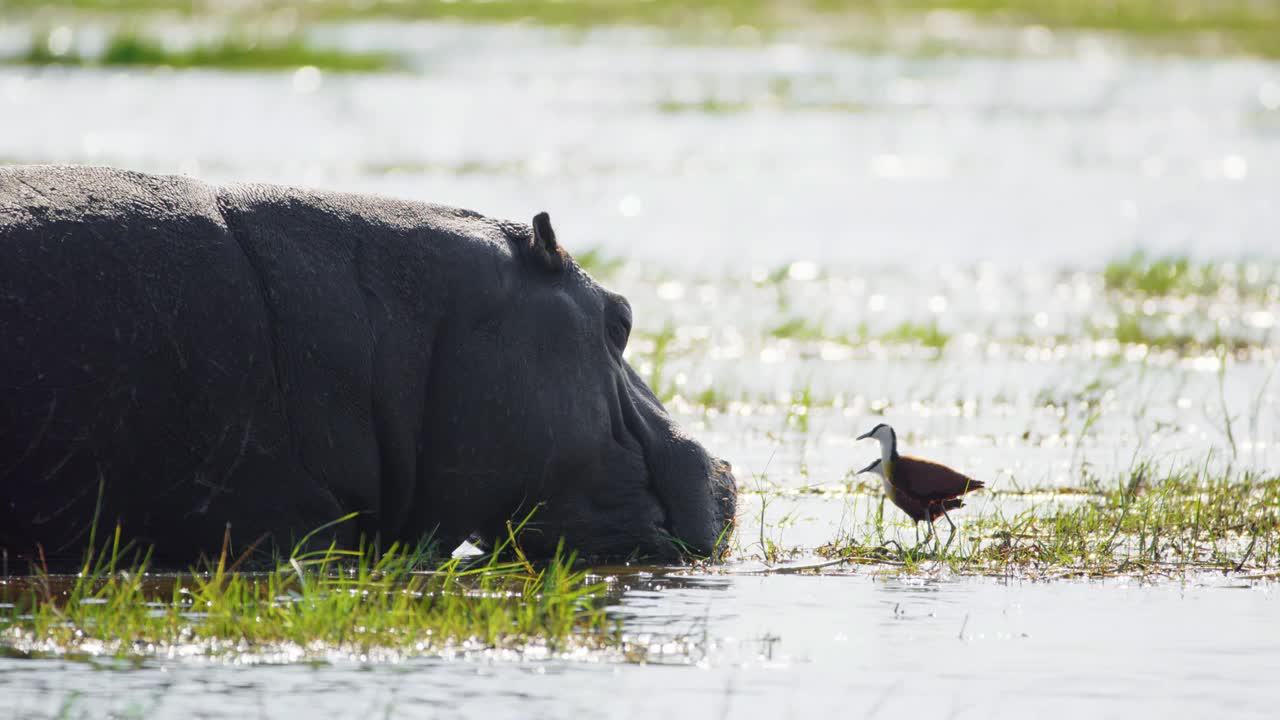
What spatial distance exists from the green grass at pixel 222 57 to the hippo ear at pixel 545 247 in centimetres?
2766

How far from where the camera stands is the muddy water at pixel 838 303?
4.95 metres

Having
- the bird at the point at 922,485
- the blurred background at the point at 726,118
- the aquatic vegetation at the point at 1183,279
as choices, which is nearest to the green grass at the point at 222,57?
the blurred background at the point at 726,118

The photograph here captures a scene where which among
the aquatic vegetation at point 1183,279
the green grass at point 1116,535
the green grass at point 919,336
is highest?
the aquatic vegetation at point 1183,279

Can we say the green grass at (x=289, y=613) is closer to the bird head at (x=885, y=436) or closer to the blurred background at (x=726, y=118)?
the bird head at (x=885, y=436)

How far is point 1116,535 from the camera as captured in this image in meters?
6.83

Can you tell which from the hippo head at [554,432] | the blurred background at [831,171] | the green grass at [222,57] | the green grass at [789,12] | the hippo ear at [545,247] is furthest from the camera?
the green grass at [789,12]

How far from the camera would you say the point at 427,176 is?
20.8 metres

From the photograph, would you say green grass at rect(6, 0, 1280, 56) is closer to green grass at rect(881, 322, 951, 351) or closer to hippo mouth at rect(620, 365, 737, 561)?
green grass at rect(881, 322, 951, 351)

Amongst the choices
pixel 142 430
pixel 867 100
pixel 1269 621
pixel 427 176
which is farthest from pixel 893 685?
pixel 867 100

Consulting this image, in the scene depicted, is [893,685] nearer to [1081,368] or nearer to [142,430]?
[142,430]

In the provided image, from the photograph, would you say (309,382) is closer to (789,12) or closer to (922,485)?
(922,485)

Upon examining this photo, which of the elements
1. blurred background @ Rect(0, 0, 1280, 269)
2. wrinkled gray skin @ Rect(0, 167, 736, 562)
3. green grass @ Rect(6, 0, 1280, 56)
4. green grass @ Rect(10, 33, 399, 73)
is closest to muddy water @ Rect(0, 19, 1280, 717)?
blurred background @ Rect(0, 0, 1280, 269)

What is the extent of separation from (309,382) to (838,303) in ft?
26.1

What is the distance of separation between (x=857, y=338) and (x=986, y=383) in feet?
4.86
